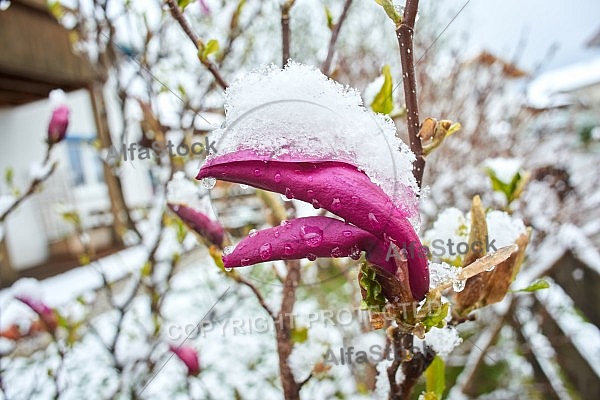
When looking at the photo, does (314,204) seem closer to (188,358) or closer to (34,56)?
(188,358)

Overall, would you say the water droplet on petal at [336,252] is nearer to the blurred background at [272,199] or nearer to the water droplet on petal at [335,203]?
the water droplet on petal at [335,203]

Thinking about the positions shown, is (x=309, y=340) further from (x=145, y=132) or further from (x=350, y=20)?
(x=350, y=20)

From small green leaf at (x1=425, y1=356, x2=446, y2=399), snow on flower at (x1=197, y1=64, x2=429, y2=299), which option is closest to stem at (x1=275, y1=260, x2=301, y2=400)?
small green leaf at (x1=425, y1=356, x2=446, y2=399)

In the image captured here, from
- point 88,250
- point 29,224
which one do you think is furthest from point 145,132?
point 29,224

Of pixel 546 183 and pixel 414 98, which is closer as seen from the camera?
pixel 414 98

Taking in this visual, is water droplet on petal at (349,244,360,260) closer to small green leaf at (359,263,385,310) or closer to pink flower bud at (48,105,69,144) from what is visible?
small green leaf at (359,263,385,310)

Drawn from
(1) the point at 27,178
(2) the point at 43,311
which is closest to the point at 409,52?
(2) the point at 43,311

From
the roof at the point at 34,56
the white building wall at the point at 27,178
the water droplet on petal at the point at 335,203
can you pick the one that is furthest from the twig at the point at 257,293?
the white building wall at the point at 27,178
